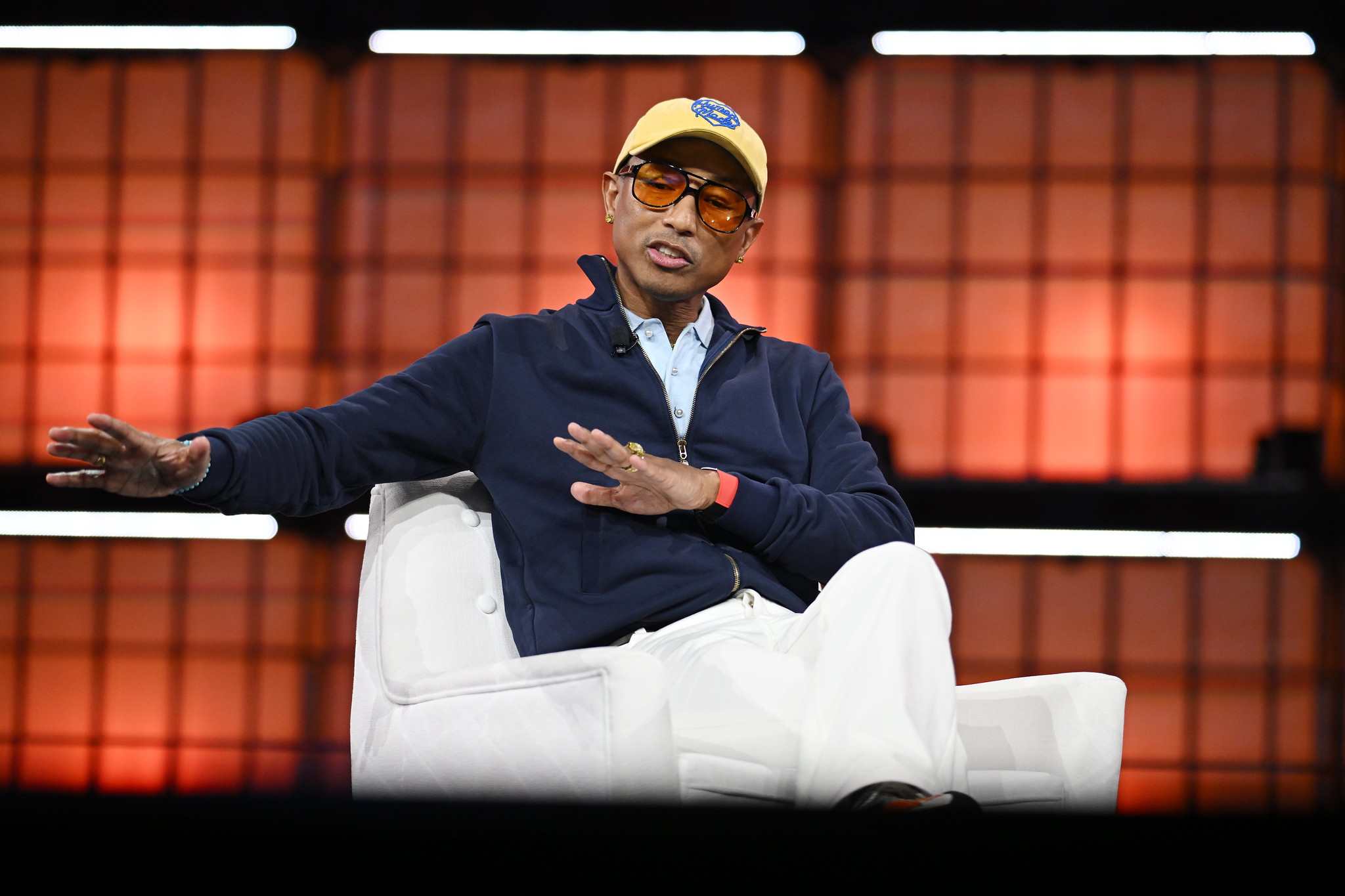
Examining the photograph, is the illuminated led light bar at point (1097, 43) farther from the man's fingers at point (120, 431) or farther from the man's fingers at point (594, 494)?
the man's fingers at point (120, 431)

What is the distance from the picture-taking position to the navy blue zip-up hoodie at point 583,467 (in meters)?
1.41

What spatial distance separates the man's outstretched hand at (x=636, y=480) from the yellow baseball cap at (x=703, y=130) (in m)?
0.48

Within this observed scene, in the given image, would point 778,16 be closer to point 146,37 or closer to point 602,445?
point 146,37

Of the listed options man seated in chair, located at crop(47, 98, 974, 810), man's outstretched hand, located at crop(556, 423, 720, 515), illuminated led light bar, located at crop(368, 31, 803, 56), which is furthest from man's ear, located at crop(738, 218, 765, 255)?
illuminated led light bar, located at crop(368, 31, 803, 56)

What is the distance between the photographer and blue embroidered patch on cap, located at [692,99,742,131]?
1.56 metres

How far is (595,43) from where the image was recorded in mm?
2764

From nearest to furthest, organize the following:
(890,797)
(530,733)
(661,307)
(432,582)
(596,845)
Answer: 1. (596,845)
2. (890,797)
3. (530,733)
4. (432,582)
5. (661,307)

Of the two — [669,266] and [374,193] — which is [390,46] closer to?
[374,193]

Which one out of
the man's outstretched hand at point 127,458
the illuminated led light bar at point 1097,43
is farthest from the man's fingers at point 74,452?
the illuminated led light bar at point 1097,43

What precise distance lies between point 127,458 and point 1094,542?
228 centimetres

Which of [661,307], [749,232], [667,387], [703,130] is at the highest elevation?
[703,130]

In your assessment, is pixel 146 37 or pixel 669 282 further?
pixel 146 37

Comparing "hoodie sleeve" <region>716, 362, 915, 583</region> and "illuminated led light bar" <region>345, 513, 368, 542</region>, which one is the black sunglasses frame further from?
"illuminated led light bar" <region>345, 513, 368, 542</region>

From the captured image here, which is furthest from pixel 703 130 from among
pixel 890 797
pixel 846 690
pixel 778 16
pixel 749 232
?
pixel 778 16
